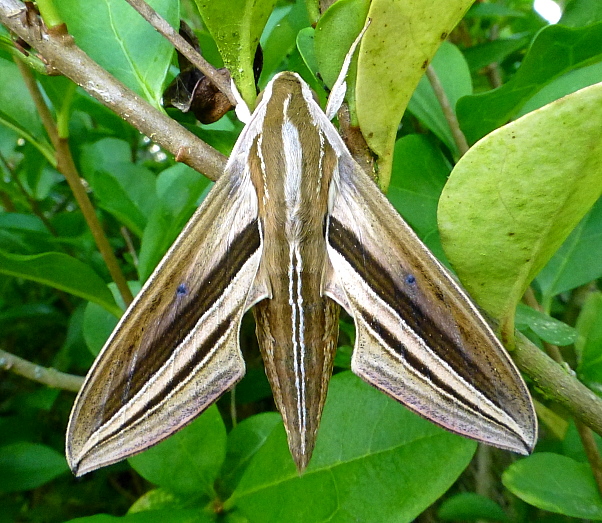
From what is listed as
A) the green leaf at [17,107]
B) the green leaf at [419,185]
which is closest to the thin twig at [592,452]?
the green leaf at [419,185]

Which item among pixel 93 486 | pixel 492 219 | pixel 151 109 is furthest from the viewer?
pixel 93 486

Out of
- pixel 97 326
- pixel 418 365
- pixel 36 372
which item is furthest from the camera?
pixel 97 326

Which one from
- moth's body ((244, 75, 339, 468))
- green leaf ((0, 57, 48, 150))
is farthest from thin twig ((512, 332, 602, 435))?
green leaf ((0, 57, 48, 150))

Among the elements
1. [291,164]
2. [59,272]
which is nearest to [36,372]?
[59,272]

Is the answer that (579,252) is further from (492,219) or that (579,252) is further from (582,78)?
(492,219)

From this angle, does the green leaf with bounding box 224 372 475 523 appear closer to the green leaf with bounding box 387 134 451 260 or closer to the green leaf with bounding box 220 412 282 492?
the green leaf with bounding box 220 412 282 492

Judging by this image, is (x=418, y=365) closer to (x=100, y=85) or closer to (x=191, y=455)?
(x=191, y=455)

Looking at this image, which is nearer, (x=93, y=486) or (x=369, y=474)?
(x=369, y=474)

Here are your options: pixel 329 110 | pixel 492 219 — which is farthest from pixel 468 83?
pixel 492 219
